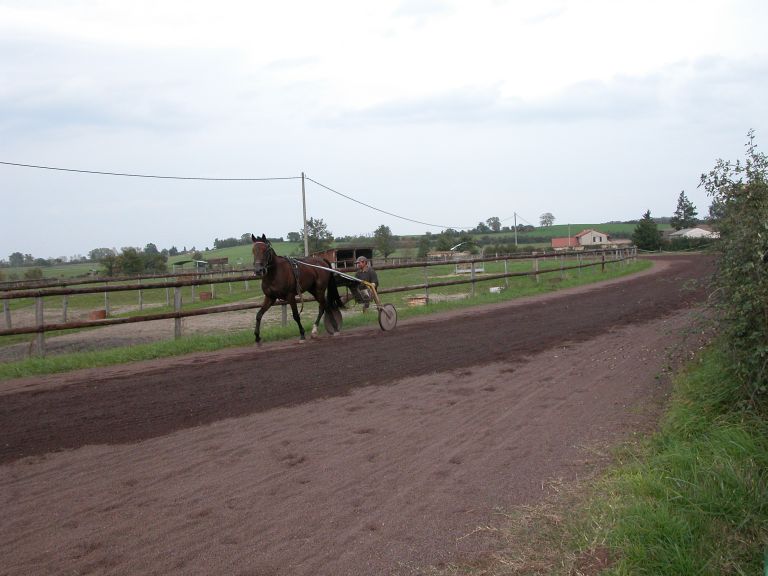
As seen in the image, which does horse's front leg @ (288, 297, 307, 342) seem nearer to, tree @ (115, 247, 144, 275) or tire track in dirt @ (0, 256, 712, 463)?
tire track in dirt @ (0, 256, 712, 463)

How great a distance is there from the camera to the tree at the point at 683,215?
10469 centimetres

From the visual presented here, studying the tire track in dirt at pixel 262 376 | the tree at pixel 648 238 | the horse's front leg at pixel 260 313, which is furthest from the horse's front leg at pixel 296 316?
the tree at pixel 648 238

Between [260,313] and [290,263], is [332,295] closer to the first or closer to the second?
[290,263]

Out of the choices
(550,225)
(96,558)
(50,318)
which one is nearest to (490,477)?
(96,558)

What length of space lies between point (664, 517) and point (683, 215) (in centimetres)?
12237

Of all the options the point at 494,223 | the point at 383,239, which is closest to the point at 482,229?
the point at 494,223

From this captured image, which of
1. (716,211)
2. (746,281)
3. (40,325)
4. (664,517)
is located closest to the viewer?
(664,517)

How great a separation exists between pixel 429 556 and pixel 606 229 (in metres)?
152

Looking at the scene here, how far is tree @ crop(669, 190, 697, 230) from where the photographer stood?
105 m

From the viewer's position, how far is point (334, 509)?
4.12 meters

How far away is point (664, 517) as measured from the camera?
345cm

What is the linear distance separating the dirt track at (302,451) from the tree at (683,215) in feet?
346

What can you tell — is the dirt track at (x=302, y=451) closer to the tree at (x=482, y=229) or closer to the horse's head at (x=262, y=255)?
the horse's head at (x=262, y=255)

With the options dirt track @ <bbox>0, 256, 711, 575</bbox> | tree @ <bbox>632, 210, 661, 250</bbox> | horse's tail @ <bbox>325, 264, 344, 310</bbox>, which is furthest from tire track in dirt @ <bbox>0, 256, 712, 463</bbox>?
tree @ <bbox>632, 210, 661, 250</bbox>
